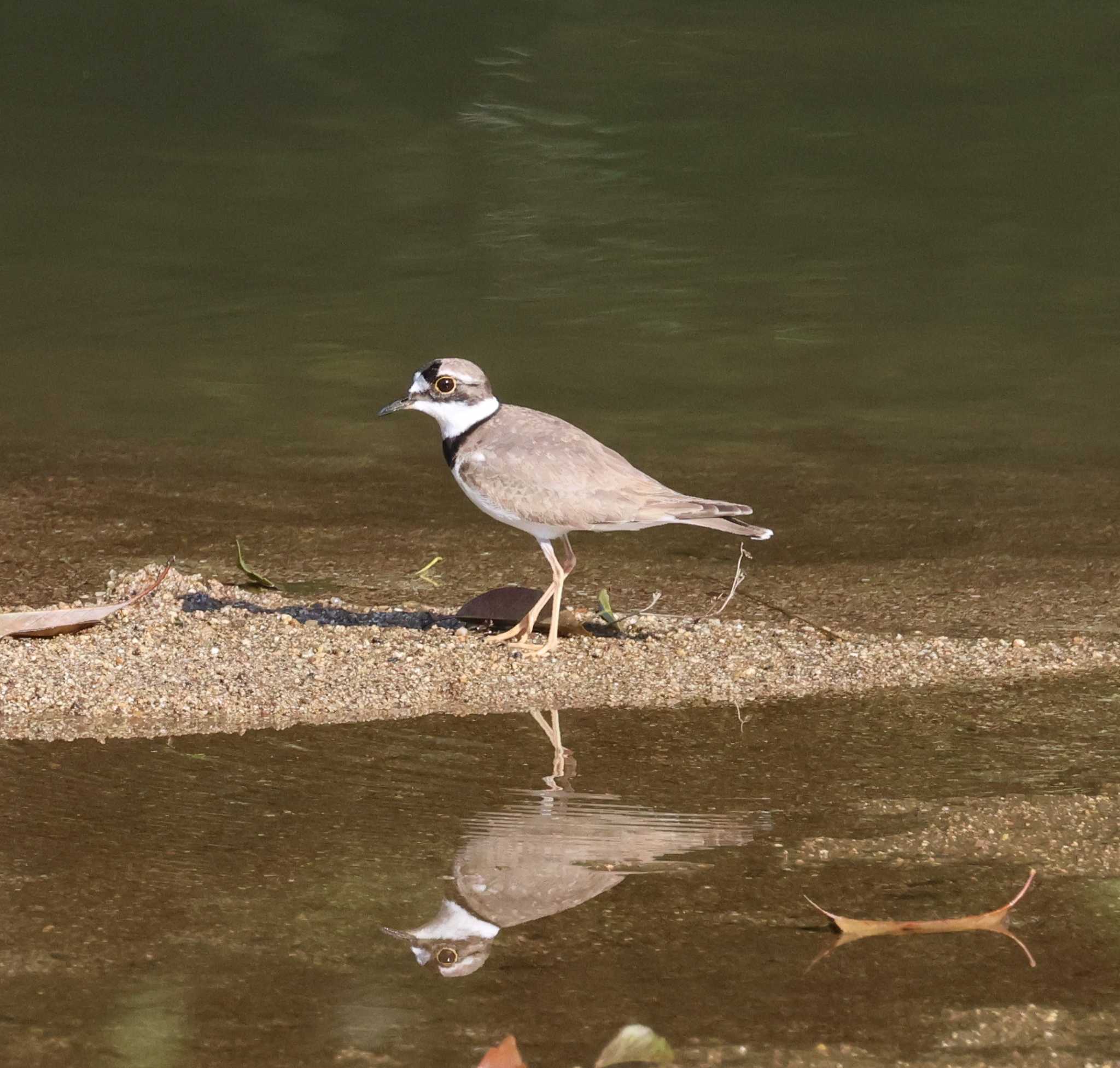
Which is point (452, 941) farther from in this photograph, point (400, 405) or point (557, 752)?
point (400, 405)

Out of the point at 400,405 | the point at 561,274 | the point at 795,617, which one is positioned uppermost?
the point at 400,405

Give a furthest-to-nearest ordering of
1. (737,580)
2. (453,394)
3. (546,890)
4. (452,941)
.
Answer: (453,394) → (737,580) → (546,890) → (452,941)

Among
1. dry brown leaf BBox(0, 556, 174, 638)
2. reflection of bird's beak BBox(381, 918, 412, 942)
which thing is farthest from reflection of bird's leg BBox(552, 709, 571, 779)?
dry brown leaf BBox(0, 556, 174, 638)

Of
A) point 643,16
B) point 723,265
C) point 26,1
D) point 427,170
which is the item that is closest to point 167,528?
point 723,265

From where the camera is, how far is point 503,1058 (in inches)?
102

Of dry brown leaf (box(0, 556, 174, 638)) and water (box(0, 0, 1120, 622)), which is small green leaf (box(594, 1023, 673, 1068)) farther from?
water (box(0, 0, 1120, 622))

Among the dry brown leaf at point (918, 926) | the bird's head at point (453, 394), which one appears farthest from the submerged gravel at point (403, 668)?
the dry brown leaf at point (918, 926)

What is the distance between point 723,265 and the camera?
10539 millimetres

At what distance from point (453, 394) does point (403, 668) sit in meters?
1.04

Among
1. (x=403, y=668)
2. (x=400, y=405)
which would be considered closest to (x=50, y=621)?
(x=403, y=668)

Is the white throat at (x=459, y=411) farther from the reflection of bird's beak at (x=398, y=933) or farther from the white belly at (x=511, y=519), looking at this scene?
the reflection of bird's beak at (x=398, y=933)

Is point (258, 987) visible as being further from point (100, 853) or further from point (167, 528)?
point (167, 528)

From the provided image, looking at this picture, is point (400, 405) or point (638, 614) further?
point (400, 405)

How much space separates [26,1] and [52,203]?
9255 millimetres
